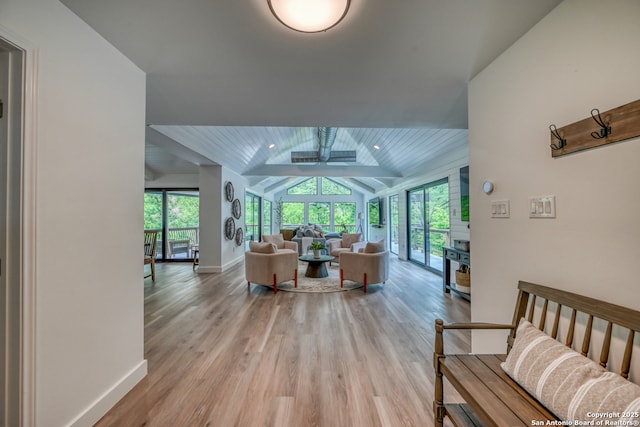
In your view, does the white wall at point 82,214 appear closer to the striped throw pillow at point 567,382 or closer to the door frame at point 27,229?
the door frame at point 27,229

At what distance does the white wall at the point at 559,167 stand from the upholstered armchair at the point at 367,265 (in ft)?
Result: 8.01

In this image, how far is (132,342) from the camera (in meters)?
1.97

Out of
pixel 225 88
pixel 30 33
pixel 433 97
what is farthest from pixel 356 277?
pixel 30 33

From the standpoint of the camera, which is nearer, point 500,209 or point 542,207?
point 542,207

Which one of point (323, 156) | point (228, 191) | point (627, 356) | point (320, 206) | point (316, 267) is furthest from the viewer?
point (320, 206)

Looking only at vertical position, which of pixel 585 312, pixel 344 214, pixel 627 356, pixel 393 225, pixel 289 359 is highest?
pixel 344 214

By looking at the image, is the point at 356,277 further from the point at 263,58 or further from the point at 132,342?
the point at 263,58

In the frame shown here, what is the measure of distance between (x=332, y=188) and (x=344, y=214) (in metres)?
1.34

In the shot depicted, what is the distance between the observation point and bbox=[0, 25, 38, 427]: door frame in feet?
4.06

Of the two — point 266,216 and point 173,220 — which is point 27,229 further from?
point 266,216

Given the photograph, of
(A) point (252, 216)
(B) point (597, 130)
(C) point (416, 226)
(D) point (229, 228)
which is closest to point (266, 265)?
(D) point (229, 228)

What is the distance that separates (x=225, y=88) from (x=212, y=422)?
2.48 meters

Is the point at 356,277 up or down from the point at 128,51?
down

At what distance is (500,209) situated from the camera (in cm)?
184
